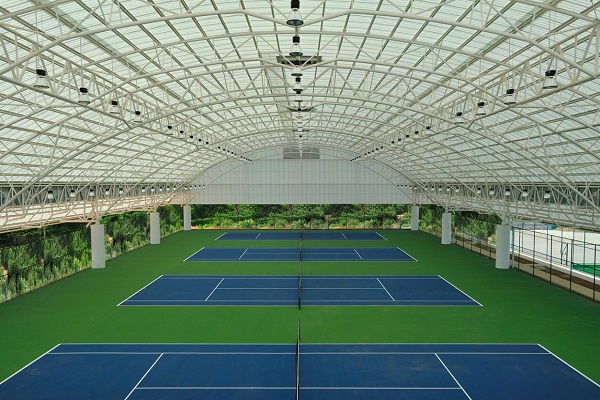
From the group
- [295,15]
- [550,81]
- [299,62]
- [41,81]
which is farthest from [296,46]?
[550,81]

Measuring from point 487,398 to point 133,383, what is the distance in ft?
36.7

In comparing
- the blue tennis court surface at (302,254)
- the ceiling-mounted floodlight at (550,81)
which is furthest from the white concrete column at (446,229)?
the ceiling-mounted floodlight at (550,81)

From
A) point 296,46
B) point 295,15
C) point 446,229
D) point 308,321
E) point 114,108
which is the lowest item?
point 308,321

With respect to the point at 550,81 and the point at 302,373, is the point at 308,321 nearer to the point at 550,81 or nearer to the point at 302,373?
the point at 302,373

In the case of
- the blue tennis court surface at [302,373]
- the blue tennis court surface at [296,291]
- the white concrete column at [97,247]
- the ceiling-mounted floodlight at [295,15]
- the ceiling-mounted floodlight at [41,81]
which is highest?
the ceiling-mounted floodlight at [295,15]

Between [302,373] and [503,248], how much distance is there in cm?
2491

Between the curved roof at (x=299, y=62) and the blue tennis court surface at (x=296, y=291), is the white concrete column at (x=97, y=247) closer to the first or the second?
the curved roof at (x=299, y=62)

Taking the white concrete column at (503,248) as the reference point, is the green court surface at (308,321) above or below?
below

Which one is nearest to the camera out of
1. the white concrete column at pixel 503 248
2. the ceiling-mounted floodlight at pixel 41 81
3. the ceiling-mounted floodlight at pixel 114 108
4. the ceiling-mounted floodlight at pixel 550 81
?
the ceiling-mounted floodlight at pixel 41 81

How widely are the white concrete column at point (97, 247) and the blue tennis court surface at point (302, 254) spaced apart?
6868 mm

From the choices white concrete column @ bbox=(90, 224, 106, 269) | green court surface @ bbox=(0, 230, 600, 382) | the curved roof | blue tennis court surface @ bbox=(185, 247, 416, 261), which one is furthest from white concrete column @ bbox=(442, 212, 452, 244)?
white concrete column @ bbox=(90, 224, 106, 269)

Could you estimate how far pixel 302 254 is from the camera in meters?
43.5

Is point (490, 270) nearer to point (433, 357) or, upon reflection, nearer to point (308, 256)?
point (308, 256)

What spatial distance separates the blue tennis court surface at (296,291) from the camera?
87.0 ft
